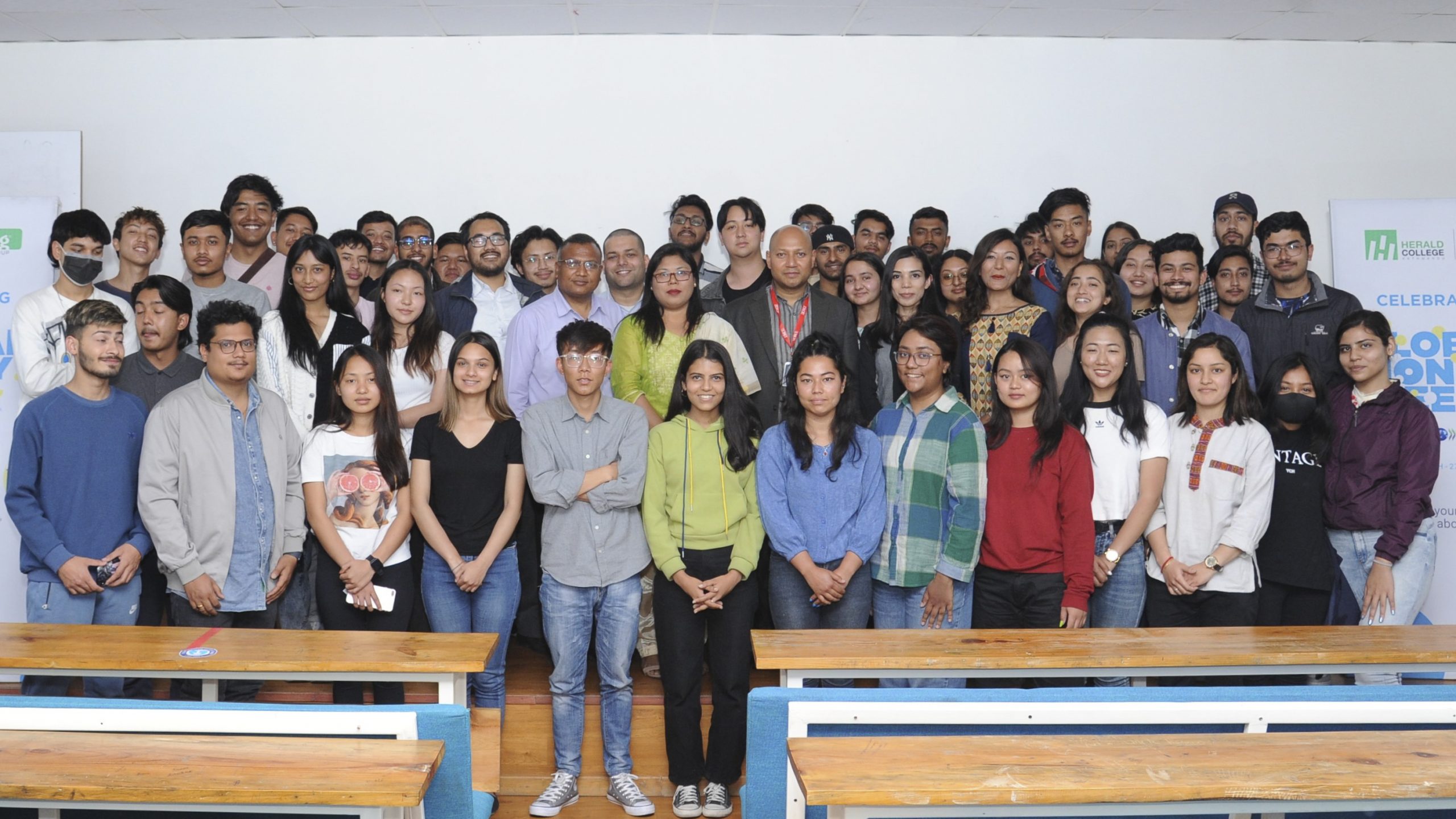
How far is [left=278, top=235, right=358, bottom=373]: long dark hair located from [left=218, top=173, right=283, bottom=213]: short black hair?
866 millimetres

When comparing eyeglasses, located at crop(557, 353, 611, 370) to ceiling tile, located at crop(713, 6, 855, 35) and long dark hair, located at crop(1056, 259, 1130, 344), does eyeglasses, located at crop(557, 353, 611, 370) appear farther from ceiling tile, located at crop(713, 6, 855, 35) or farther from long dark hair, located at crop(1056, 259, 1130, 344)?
ceiling tile, located at crop(713, 6, 855, 35)

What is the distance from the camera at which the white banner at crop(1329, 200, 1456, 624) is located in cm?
497

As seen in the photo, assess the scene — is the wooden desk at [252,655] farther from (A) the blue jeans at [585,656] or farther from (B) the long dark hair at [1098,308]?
(B) the long dark hair at [1098,308]

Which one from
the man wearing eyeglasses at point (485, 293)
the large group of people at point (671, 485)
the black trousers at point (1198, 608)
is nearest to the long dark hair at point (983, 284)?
the large group of people at point (671, 485)

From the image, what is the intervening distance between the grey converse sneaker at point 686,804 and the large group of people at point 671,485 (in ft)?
0.04

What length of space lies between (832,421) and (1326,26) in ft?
13.0

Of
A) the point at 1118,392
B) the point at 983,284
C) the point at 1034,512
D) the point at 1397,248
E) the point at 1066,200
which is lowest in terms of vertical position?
the point at 1034,512

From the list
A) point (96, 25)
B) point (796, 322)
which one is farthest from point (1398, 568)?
point (96, 25)

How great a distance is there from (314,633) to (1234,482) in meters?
3.01

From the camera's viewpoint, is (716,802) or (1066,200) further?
(1066,200)

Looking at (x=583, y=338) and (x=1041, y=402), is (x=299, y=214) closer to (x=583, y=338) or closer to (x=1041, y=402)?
(x=583, y=338)

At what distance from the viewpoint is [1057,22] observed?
521cm

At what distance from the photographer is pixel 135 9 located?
4.85 m

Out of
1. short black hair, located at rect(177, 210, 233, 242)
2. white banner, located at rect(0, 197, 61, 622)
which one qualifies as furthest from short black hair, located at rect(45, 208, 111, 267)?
white banner, located at rect(0, 197, 61, 622)
